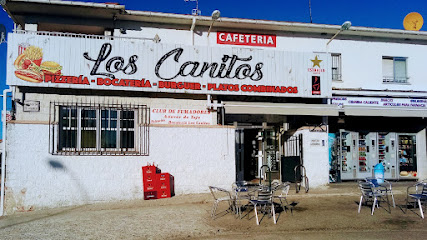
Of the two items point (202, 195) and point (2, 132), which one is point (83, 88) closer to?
point (2, 132)

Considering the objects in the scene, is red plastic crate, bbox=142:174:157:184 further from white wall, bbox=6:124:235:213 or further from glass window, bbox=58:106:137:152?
glass window, bbox=58:106:137:152

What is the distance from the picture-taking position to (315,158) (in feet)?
48.6

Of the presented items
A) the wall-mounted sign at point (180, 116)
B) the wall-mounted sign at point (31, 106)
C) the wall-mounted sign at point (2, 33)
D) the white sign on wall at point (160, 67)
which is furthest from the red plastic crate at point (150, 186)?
the wall-mounted sign at point (2, 33)

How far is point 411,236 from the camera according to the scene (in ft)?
27.0

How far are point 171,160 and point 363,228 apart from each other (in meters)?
6.43

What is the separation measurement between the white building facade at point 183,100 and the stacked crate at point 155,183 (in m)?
0.30

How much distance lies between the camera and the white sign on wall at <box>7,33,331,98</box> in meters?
12.5

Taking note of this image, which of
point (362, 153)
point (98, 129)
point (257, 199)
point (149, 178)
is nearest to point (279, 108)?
point (149, 178)

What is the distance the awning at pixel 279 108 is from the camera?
44.9 feet

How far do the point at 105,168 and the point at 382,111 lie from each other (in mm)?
9941

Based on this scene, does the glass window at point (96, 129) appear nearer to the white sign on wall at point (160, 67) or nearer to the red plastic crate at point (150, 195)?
the white sign on wall at point (160, 67)

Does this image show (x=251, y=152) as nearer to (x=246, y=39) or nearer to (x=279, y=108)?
(x=279, y=108)

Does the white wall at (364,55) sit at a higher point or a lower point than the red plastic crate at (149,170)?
higher

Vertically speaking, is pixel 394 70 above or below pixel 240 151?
above
